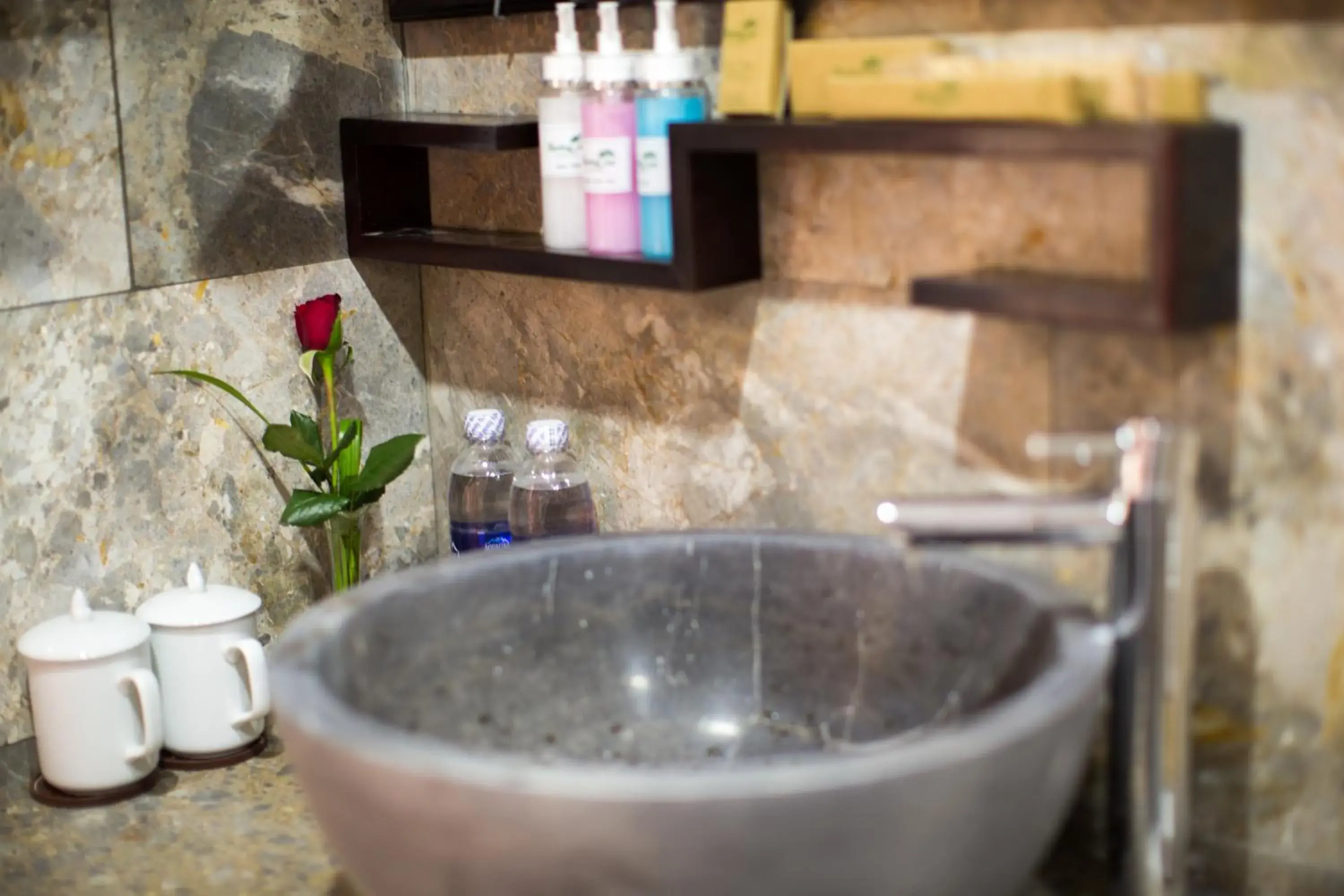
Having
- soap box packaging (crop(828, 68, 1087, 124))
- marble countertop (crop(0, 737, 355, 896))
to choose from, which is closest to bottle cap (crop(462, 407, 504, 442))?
marble countertop (crop(0, 737, 355, 896))

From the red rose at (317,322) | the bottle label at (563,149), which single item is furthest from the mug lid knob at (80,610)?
the bottle label at (563,149)

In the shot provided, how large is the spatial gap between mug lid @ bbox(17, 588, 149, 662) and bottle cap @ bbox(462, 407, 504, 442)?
348mm

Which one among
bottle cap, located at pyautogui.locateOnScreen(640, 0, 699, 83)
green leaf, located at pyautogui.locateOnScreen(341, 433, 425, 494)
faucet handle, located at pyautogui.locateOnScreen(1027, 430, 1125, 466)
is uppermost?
bottle cap, located at pyautogui.locateOnScreen(640, 0, 699, 83)

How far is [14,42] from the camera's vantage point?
4.26ft

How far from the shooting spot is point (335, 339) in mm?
1501

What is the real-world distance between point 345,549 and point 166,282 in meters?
0.31

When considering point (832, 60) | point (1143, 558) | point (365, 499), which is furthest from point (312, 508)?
point (1143, 558)

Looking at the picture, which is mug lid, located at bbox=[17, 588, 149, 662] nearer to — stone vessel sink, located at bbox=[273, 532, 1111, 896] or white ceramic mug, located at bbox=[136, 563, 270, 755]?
white ceramic mug, located at bbox=[136, 563, 270, 755]

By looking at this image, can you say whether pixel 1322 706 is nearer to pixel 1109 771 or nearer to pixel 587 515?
pixel 1109 771

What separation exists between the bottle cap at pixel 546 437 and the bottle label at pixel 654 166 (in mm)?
264

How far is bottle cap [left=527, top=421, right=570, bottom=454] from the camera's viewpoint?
1402 millimetres

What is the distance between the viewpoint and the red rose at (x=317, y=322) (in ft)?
4.85

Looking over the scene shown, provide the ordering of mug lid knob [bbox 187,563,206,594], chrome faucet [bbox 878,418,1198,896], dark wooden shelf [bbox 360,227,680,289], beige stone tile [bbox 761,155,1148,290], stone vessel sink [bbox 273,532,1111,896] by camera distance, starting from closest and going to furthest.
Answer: stone vessel sink [bbox 273,532,1111,896]
chrome faucet [bbox 878,418,1198,896]
beige stone tile [bbox 761,155,1148,290]
dark wooden shelf [bbox 360,227,680,289]
mug lid knob [bbox 187,563,206,594]

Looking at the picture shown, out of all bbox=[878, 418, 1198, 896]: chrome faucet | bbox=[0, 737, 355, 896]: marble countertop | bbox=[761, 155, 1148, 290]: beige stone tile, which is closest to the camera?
bbox=[878, 418, 1198, 896]: chrome faucet
